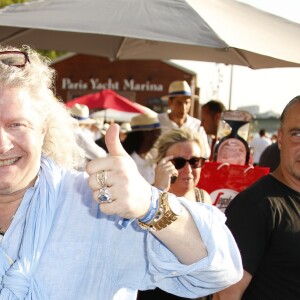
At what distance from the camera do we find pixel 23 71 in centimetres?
200

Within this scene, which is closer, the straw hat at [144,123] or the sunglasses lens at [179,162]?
the sunglasses lens at [179,162]

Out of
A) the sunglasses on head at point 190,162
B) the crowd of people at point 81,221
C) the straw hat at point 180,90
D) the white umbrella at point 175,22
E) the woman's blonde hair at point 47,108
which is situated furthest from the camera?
the straw hat at point 180,90

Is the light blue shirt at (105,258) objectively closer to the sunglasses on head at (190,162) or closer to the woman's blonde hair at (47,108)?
the woman's blonde hair at (47,108)

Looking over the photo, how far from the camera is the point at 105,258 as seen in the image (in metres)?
1.84

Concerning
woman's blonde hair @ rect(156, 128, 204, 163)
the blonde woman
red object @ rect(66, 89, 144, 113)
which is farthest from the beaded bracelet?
red object @ rect(66, 89, 144, 113)

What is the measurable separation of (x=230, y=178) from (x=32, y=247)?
6.99ft

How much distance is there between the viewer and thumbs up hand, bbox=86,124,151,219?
1.50 metres

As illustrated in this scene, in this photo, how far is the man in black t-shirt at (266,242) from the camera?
2.79 meters

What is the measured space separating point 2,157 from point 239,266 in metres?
0.83

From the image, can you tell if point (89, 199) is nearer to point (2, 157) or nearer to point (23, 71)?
point (2, 157)

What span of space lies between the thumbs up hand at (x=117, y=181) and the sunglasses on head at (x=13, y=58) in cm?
60

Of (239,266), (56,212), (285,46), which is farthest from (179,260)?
(285,46)

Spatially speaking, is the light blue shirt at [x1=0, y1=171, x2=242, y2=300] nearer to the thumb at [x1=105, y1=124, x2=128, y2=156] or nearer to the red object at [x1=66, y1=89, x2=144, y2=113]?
the thumb at [x1=105, y1=124, x2=128, y2=156]

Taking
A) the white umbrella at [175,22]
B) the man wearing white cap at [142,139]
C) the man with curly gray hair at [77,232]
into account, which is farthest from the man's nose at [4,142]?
the man wearing white cap at [142,139]
